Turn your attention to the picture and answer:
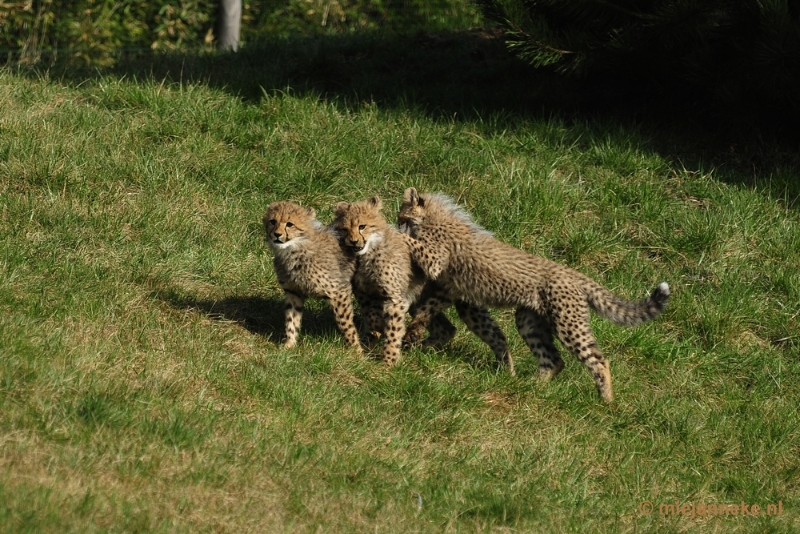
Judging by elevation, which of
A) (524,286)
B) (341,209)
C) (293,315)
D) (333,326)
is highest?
(341,209)

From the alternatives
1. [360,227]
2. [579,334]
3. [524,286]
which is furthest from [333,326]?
[579,334]

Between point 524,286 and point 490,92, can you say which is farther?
point 490,92

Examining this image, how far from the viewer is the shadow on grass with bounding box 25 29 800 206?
8406 millimetres

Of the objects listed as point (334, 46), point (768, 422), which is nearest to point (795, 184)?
point (768, 422)

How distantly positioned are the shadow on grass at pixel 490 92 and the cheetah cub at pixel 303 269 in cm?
282

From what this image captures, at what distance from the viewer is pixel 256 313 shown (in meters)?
6.30

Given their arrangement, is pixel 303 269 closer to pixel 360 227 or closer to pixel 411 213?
pixel 360 227

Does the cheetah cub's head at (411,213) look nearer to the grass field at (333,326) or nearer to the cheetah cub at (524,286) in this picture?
the cheetah cub at (524,286)

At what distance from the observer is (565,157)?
8.17 metres

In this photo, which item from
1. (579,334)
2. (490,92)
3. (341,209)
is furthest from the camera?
(490,92)

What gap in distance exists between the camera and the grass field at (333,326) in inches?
173

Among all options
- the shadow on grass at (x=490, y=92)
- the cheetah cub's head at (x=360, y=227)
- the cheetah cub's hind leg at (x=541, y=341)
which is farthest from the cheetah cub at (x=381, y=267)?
the shadow on grass at (x=490, y=92)

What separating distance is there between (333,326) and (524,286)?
116 centimetres

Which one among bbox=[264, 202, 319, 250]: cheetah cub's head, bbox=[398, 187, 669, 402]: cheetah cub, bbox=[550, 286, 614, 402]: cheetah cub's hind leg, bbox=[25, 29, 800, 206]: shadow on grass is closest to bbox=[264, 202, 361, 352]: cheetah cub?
bbox=[264, 202, 319, 250]: cheetah cub's head
